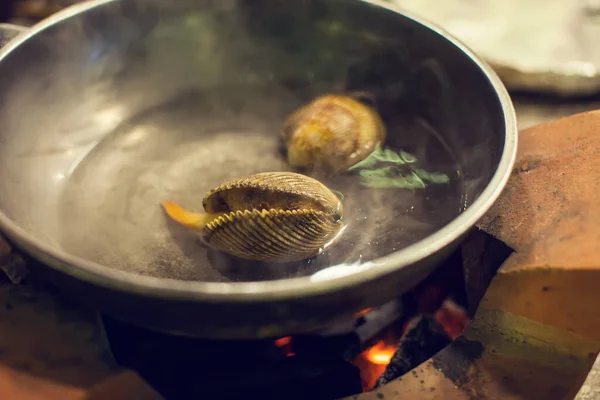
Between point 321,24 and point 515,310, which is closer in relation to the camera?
point 515,310

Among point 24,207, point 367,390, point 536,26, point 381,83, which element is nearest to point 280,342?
point 367,390

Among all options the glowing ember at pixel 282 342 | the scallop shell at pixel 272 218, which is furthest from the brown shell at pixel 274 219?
the glowing ember at pixel 282 342

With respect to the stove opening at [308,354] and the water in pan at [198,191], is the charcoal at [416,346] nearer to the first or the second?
the stove opening at [308,354]

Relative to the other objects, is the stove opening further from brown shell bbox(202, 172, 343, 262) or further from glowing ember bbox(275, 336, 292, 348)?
brown shell bbox(202, 172, 343, 262)

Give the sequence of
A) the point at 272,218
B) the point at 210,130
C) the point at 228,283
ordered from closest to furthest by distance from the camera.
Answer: the point at 228,283
the point at 272,218
the point at 210,130

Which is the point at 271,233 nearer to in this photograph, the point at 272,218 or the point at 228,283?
the point at 272,218

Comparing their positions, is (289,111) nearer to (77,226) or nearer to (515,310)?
(77,226)

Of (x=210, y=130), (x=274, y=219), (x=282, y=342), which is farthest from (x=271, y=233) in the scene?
(x=210, y=130)
